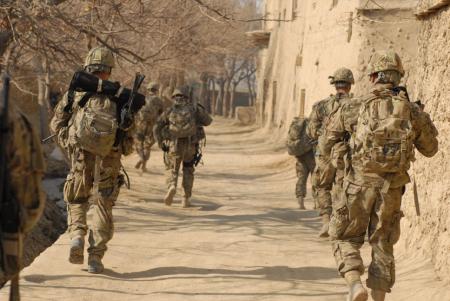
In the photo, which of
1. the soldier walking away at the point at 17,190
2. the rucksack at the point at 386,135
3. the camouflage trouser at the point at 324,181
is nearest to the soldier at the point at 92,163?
the rucksack at the point at 386,135

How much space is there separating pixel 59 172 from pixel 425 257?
9057mm

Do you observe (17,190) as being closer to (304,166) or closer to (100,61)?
(100,61)

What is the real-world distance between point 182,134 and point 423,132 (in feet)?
20.7

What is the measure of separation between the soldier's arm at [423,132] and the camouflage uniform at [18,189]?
3.08 m

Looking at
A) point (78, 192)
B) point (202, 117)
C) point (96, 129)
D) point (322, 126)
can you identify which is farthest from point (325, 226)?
point (96, 129)

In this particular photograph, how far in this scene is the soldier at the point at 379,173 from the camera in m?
5.95

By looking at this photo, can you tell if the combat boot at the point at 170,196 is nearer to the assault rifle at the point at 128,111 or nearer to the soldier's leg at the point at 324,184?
the soldier's leg at the point at 324,184

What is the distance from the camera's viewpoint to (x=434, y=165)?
7574 millimetres

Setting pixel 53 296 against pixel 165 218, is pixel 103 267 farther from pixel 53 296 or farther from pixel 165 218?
pixel 165 218

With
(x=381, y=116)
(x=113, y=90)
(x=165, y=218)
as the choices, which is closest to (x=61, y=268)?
(x=113, y=90)

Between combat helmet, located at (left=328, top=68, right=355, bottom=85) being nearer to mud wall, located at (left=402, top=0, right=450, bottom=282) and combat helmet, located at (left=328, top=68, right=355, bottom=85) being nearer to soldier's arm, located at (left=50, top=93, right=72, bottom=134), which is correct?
mud wall, located at (left=402, top=0, right=450, bottom=282)

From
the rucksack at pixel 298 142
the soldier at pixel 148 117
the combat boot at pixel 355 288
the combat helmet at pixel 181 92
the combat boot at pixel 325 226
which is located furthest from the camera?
the soldier at pixel 148 117

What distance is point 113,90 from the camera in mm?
7172

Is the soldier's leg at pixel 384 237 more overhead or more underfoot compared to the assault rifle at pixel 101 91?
more underfoot
